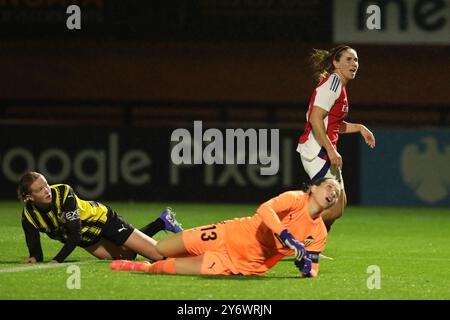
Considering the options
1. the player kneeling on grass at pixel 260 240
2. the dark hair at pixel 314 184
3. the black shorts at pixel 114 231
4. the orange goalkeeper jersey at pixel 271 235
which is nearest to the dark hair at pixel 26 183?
the black shorts at pixel 114 231

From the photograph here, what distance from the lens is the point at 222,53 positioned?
2186 cm

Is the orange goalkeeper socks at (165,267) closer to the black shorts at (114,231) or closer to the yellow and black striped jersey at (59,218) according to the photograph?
the yellow and black striped jersey at (59,218)

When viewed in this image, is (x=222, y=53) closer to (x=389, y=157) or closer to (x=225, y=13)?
(x=225, y=13)

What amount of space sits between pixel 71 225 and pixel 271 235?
1.60m

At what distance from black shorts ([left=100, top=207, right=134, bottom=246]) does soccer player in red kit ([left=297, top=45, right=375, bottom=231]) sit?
157cm

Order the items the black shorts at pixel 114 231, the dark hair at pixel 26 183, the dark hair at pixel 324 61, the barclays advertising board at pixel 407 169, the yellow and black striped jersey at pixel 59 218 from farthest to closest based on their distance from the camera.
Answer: the barclays advertising board at pixel 407 169, the dark hair at pixel 324 61, the black shorts at pixel 114 231, the yellow and black striped jersey at pixel 59 218, the dark hair at pixel 26 183

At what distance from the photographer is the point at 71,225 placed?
9125mm

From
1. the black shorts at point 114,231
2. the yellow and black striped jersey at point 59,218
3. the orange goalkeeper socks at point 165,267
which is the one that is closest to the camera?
the orange goalkeeper socks at point 165,267

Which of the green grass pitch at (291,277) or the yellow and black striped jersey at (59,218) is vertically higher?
the yellow and black striped jersey at (59,218)

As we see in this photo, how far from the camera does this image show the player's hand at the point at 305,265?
27.6ft

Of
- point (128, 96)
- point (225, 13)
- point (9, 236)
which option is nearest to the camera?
point (9, 236)

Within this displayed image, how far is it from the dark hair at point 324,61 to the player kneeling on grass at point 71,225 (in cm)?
198
